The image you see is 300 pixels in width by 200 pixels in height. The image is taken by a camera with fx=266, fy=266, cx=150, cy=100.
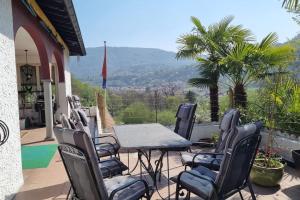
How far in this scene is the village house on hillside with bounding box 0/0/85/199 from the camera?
351 centimetres

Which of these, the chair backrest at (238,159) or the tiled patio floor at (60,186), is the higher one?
the chair backrest at (238,159)

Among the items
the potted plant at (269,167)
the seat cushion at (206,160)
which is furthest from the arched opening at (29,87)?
the potted plant at (269,167)

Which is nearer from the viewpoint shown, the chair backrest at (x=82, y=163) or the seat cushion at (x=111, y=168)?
the chair backrest at (x=82, y=163)

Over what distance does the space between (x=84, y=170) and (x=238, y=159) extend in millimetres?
1451

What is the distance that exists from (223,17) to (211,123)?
9.12 ft

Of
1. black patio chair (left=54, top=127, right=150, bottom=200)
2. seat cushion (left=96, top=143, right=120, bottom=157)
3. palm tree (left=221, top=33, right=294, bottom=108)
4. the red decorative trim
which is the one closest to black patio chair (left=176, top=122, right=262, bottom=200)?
black patio chair (left=54, top=127, right=150, bottom=200)

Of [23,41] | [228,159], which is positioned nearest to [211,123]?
[228,159]

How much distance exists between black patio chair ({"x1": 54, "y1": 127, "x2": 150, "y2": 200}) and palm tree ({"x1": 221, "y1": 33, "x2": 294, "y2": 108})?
13.3 feet

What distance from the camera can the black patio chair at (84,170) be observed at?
2158mm

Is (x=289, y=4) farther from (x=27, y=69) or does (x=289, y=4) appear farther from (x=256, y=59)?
Answer: (x=27, y=69)

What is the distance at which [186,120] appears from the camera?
4.79 meters

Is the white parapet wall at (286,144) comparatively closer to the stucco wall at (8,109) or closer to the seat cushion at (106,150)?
the seat cushion at (106,150)

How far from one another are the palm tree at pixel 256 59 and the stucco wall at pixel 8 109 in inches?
166

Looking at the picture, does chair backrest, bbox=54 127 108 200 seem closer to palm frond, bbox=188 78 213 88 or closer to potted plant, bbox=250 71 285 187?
potted plant, bbox=250 71 285 187
